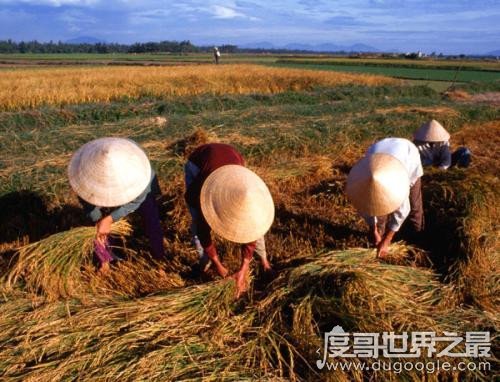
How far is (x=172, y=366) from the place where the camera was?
221cm

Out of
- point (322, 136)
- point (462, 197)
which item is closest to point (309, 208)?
point (462, 197)

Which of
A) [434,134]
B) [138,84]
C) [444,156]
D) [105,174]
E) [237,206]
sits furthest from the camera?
[138,84]

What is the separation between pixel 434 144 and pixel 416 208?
1.47 meters

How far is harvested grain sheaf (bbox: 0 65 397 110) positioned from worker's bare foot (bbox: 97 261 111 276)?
35.4 feet

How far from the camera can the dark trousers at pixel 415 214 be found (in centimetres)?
346

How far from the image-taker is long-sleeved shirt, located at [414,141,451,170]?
4.71m

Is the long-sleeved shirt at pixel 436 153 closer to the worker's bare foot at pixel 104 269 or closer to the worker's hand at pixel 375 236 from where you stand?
the worker's hand at pixel 375 236

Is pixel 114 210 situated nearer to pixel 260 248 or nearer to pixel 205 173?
pixel 205 173

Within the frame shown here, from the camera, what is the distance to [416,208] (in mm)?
3582

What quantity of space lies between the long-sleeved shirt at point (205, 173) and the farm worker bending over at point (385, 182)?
0.79 metres

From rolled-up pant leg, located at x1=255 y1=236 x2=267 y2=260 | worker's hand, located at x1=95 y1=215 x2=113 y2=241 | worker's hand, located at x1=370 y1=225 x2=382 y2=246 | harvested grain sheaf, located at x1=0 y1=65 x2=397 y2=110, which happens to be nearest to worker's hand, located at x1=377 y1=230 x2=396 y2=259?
worker's hand, located at x1=370 y1=225 x2=382 y2=246

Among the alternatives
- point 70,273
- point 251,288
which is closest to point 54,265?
point 70,273

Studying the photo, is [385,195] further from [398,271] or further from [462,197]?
[462,197]

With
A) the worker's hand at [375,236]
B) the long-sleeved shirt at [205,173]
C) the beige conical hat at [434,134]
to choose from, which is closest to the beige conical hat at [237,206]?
the long-sleeved shirt at [205,173]
